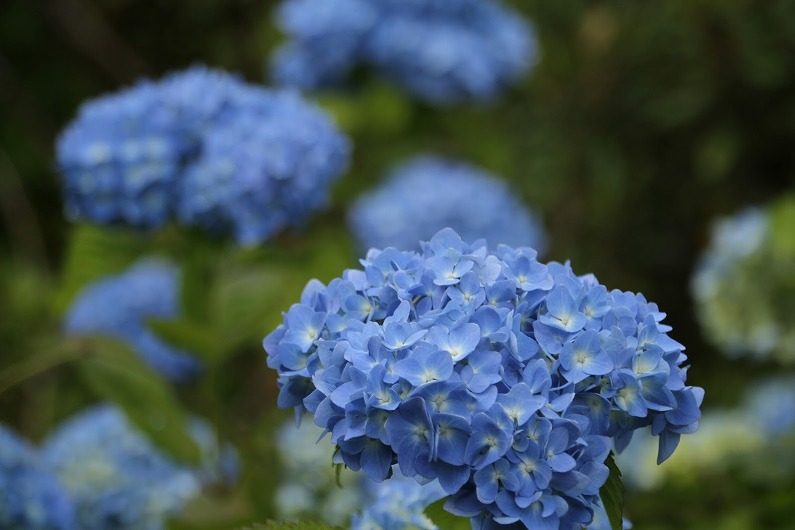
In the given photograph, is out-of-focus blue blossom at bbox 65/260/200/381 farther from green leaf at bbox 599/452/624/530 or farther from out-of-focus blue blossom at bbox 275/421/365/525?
green leaf at bbox 599/452/624/530

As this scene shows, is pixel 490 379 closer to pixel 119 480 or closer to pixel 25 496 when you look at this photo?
pixel 25 496

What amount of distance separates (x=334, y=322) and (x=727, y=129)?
2.30 meters

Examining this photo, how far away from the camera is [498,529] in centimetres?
94

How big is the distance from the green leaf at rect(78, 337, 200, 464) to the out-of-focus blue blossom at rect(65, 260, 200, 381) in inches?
30.9

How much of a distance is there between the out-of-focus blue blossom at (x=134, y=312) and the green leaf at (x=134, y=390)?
2.58ft

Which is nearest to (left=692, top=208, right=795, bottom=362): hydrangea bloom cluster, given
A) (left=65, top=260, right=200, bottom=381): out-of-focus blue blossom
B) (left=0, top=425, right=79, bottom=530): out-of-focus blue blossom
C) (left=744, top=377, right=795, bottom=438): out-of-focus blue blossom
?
(left=744, top=377, right=795, bottom=438): out-of-focus blue blossom

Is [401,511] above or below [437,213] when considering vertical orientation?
below

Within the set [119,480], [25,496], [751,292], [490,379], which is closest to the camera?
[490,379]

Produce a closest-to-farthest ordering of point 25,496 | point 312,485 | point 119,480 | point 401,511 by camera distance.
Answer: point 401,511 → point 25,496 → point 312,485 → point 119,480

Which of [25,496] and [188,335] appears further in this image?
[188,335]

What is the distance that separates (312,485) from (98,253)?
1.59 ft

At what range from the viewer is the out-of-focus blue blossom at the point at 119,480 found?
1966mm

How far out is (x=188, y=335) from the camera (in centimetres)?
177

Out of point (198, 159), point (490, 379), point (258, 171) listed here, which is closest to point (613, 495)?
point (490, 379)
